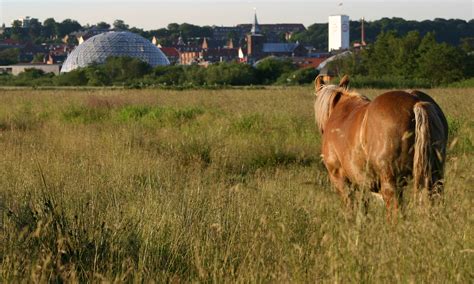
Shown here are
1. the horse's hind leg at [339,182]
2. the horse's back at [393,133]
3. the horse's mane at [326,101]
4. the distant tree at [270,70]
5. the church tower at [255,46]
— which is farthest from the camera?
the church tower at [255,46]

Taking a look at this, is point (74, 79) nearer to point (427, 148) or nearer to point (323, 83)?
point (323, 83)

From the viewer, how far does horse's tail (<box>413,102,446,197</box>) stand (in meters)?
5.43

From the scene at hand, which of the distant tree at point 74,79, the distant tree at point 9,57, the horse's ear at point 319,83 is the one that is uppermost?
the horse's ear at point 319,83

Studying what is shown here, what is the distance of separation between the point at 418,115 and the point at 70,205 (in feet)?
8.57

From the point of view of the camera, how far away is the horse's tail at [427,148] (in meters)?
Result: 5.43

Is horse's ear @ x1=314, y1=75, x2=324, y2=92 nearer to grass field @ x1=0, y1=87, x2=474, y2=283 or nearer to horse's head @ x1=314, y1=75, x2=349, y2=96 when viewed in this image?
horse's head @ x1=314, y1=75, x2=349, y2=96

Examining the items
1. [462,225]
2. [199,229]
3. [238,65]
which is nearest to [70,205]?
[199,229]

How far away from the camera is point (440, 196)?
16.5ft

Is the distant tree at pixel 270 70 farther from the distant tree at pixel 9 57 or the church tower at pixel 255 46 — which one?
the church tower at pixel 255 46

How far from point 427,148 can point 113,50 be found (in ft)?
418

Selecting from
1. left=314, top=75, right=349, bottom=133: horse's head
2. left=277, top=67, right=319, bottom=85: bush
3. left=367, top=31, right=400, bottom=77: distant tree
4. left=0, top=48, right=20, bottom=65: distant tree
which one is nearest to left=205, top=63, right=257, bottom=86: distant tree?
left=277, top=67, right=319, bottom=85: bush

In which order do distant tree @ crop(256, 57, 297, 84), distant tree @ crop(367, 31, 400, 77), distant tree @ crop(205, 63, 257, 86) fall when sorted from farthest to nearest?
distant tree @ crop(256, 57, 297, 84)
distant tree @ crop(205, 63, 257, 86)
distant tree @ crop(367, 31, 400, 77)

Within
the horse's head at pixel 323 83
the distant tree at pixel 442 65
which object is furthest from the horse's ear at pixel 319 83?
the distant tree at pixel 442 65

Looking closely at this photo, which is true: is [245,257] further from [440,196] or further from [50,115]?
[50,115]
